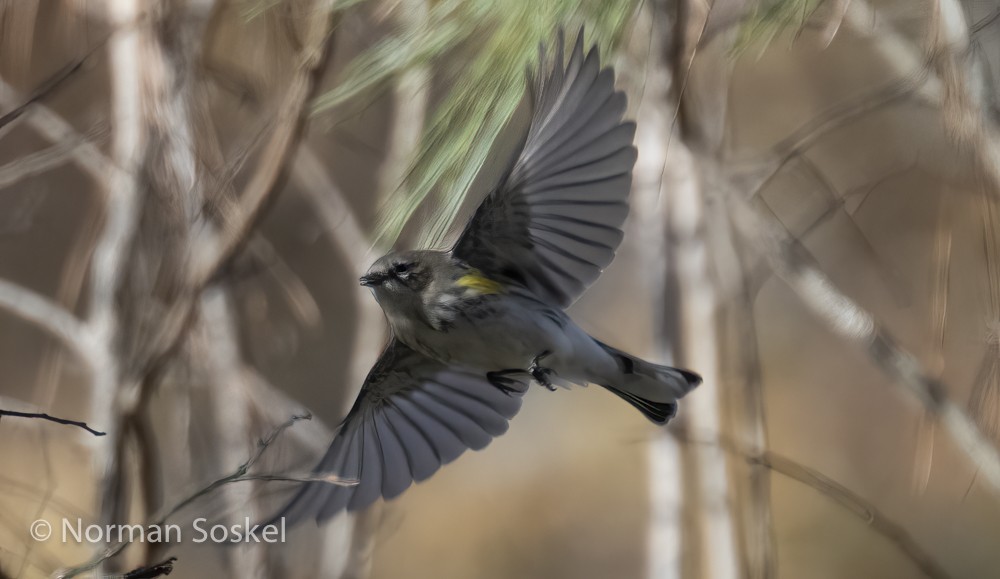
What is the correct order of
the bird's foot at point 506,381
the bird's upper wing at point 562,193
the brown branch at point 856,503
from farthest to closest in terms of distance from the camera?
the brown branch at point 856,503, the bird's foot at point 506,381, the bird's upper wing at point 562,193

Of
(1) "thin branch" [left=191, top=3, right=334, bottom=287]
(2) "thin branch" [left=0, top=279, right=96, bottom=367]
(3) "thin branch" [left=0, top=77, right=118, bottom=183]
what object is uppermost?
(3) "thin branch" [left=0, top=77, right=118, bottom=183]

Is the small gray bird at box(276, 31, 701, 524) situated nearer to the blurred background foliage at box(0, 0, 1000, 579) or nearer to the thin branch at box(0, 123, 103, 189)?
the blurred background foliage at box(0, 0, 1000, 579)

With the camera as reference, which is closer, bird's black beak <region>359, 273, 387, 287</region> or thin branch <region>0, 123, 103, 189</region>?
bird's black beak <region>359, 273, 387, 287</region>

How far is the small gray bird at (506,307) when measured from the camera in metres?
0.57

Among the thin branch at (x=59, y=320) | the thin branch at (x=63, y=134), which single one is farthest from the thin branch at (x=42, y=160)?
the thin branch at (x=59, y=320)

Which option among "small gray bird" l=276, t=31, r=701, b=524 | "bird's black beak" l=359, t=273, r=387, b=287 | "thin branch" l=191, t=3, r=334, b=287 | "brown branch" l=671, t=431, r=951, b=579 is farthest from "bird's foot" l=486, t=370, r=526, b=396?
"thin branch" l=191, t=3, r=334, b=287

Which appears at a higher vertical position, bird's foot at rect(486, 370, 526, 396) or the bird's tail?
the bird's tail

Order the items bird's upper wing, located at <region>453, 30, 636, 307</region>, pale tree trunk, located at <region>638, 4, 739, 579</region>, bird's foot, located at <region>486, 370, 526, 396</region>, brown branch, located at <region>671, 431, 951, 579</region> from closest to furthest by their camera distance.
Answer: bird's upper wing, located at <region>453, 30, 636, 307</region>
bird's foot, located at <region>486, 370, 526, 396</region>
brown branch, located at <region>671, 431, 951, 579</region>
pale tree trunk, located at <region>638, 4, 739, 579</region>

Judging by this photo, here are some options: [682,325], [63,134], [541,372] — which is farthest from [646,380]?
[63,134]

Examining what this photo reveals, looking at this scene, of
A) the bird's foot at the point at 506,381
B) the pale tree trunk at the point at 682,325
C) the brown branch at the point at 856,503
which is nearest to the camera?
the bird's foot at the point at 506,381

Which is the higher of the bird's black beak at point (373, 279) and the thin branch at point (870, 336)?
the thin branch at point (870, 336)

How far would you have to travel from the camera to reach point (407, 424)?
702 millimetres

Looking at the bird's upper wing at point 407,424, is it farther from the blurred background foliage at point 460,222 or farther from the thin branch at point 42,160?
the thin branch at point 42,160

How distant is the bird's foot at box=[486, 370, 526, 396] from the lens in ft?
2.12
